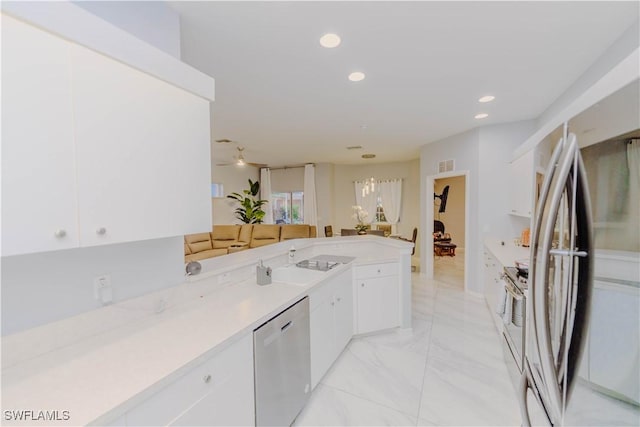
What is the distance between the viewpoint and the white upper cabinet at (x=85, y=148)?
2.50 feet

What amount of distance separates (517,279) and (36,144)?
2575mm

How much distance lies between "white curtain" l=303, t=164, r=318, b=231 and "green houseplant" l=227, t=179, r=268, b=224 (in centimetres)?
127

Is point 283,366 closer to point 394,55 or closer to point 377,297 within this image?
point 377,297

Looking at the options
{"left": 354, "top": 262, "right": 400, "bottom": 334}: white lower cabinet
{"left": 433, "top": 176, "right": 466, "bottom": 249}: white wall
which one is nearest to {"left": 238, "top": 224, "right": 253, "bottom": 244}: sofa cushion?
{"left": 354, "top": 262, "right": 400, "bottom": 334}: white lower cabinet

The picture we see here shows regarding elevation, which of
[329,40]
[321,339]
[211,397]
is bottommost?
[321,339]

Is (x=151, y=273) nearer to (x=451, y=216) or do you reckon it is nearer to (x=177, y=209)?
(x=177, y=209)

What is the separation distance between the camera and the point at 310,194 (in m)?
7.79

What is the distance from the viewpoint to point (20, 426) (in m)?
0.72

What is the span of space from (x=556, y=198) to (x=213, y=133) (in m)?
4.58

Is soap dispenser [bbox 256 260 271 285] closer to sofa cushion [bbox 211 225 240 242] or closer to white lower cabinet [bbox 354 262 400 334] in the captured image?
white lower cabinet [bbox 354 262 400 334]

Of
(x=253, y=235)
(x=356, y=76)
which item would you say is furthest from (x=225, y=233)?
(x=356, y=76)

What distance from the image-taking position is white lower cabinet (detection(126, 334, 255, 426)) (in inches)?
35.3

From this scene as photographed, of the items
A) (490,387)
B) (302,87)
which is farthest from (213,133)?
(490,387)

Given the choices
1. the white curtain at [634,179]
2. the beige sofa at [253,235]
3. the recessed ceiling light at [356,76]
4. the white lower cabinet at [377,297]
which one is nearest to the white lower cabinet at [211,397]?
the white curtain at [634,179]
